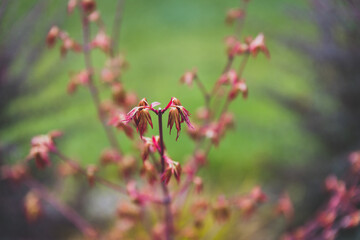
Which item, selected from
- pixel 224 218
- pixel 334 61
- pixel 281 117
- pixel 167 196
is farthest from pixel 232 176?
pixel 167 196

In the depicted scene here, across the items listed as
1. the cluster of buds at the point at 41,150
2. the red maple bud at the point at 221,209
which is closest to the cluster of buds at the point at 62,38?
the cluster of buds at the point at 41,150

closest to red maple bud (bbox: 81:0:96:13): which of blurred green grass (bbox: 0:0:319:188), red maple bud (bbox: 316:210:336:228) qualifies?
blurred green grass (bbox: 0:0:319:188)

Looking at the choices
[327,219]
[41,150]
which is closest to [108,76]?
[41,150]

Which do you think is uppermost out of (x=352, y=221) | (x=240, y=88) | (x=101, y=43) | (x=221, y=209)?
(x=101, y=43)

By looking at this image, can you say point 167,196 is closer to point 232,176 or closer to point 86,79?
point 86,79

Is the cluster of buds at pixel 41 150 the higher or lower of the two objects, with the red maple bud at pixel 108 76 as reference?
lower

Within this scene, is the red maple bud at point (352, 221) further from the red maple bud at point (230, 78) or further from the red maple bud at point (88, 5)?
the red maple bud at point (88, 5)

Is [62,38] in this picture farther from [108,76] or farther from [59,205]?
[59,205]

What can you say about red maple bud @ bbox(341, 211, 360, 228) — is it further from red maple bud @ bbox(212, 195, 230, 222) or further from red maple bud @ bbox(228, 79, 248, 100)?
red maple bud @ bbox(228, 79, 248, 100)
